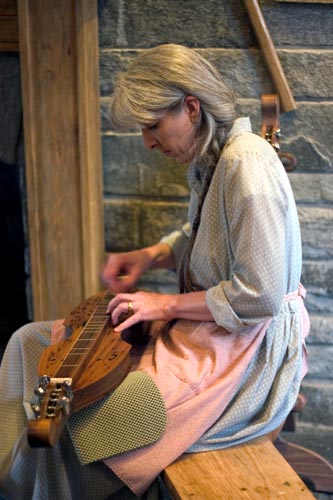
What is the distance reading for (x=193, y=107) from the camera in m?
1.50

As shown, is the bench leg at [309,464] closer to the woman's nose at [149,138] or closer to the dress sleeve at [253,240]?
the dress sleeve at [253,240]

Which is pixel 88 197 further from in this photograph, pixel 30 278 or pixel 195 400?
pixel 195 400

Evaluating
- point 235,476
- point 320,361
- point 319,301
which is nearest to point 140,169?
point 319,301

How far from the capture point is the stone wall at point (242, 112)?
1.92m

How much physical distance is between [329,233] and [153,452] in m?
0.94

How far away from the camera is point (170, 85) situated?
4.79ft

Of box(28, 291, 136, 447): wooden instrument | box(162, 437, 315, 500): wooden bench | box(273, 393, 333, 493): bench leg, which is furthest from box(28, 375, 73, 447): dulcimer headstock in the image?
box(273, 393, 333, 493): bench leg

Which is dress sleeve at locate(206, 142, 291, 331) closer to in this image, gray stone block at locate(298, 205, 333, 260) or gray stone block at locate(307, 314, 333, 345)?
gray stone block at locate(298, 205, 333, 260)

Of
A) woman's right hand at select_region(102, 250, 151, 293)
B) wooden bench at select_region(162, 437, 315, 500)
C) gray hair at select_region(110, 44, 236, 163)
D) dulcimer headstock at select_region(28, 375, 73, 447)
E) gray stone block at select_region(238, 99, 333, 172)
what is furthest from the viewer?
gray stone block at select_region(238, 99, 333, 172)

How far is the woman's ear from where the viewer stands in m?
1.49

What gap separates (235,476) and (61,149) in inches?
44.6

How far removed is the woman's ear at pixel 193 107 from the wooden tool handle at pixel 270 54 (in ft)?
1.66

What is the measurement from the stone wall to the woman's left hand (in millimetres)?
583

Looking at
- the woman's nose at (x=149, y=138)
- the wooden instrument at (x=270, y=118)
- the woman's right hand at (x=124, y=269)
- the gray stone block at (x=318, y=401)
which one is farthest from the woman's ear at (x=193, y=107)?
the gray stone block at (x=318, y=401)
